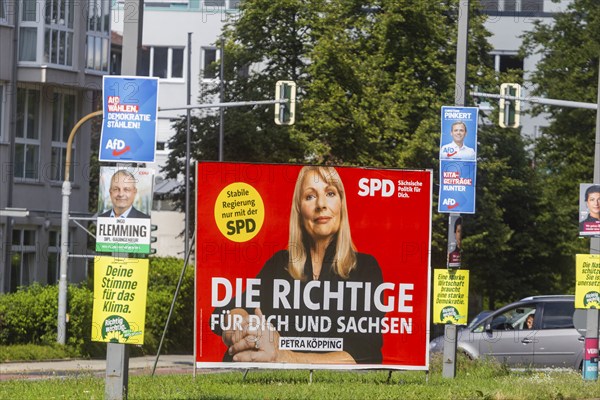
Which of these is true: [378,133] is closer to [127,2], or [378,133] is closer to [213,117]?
[213,117]

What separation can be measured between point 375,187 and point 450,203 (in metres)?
2.77

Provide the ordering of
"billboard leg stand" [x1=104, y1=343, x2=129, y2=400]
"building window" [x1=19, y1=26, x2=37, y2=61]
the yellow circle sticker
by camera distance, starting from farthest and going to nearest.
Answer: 1. "building window" [x1=19, y1=26, x2=37, y2=61]
2. the yellow circle sticker
3. "billboard leg stand" [x1=104, y1=343, x2=129, y2=400]

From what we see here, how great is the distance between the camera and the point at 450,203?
71.1ft

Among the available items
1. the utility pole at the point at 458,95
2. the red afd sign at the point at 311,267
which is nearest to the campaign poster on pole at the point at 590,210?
the utility pole at the point at 458,95

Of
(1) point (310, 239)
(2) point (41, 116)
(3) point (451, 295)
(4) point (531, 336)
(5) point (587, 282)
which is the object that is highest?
(2) point (41, 116)

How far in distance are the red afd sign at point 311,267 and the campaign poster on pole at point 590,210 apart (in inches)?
201

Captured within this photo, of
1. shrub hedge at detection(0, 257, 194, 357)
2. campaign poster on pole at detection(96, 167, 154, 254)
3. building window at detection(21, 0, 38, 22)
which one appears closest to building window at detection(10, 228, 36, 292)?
shrub hedge at detection(0, 257, 194, 357)

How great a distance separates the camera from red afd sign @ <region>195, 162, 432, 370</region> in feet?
61.9

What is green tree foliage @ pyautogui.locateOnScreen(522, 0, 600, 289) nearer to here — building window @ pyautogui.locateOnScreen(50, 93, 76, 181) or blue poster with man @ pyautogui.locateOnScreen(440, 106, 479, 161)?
building window @ pyautogui.locateOnScreen(50, 93, 76, 181)

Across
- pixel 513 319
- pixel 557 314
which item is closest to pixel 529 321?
pixel 513 319

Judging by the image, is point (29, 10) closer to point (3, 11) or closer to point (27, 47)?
point (27, 47)

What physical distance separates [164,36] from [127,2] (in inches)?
2306

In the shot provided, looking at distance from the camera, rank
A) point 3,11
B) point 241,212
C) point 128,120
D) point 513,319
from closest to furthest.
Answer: point 128,120, point 241,212, point 513,319, point 3,11

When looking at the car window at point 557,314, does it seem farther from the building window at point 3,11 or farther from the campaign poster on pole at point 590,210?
the building window at point 3,11
